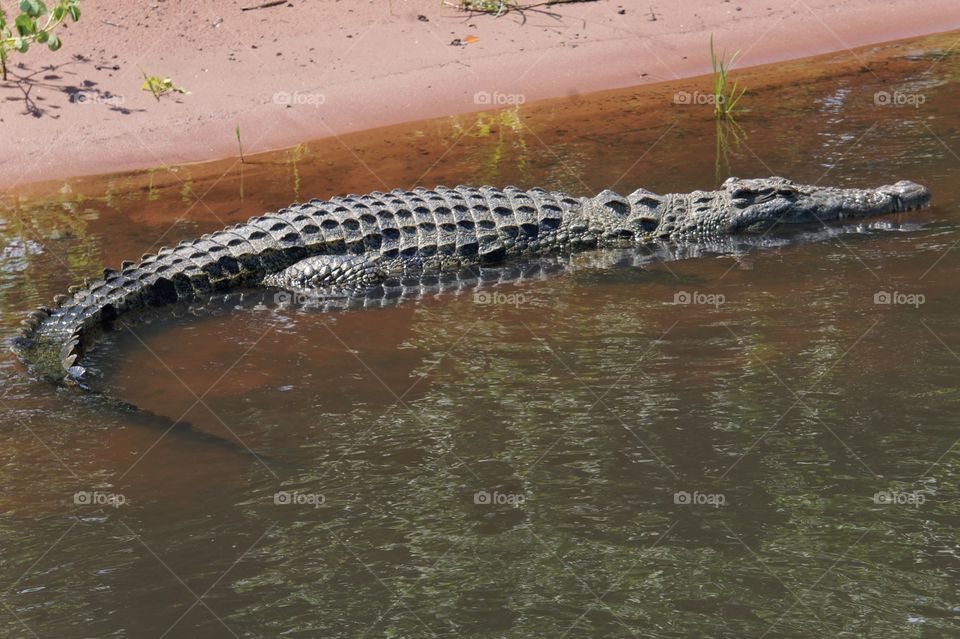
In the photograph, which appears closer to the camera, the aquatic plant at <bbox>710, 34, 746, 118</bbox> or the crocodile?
the crocodile

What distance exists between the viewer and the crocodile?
299 inches

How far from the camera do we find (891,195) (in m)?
7.89

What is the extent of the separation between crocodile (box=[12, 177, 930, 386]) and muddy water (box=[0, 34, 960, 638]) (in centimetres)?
24

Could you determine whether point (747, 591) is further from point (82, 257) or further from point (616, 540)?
point (82, 257)

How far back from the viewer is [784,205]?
8117 mm

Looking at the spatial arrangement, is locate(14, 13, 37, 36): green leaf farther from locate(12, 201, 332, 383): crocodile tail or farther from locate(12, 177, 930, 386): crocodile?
locate(12, 201, 332, 383): crocodile tail

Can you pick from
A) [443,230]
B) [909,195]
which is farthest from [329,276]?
[909,195]

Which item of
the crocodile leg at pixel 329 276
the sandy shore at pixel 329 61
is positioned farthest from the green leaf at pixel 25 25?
the crocodile leg at pixel 329 276

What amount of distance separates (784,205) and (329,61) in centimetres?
529

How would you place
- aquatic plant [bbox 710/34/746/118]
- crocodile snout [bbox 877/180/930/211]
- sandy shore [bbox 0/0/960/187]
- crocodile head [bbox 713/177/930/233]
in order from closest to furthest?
crocodile snout [bbox 877/180/930/211], crocodile head [bbox 713/177/930/233], aquatic plant [bbox 710/34/746/118], sandy shore [bbox 0/0/960/187]

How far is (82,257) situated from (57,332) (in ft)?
6.34

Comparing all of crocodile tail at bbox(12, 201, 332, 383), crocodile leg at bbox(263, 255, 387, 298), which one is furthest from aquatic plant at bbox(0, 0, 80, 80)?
crocodile leg at bbox(263, 255, 387, 298)

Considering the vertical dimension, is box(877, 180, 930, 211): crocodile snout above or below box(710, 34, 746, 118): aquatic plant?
below

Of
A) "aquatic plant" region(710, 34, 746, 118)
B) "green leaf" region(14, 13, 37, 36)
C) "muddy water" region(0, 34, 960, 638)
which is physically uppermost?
"green leaf" region(14, 13, 37, 36)
